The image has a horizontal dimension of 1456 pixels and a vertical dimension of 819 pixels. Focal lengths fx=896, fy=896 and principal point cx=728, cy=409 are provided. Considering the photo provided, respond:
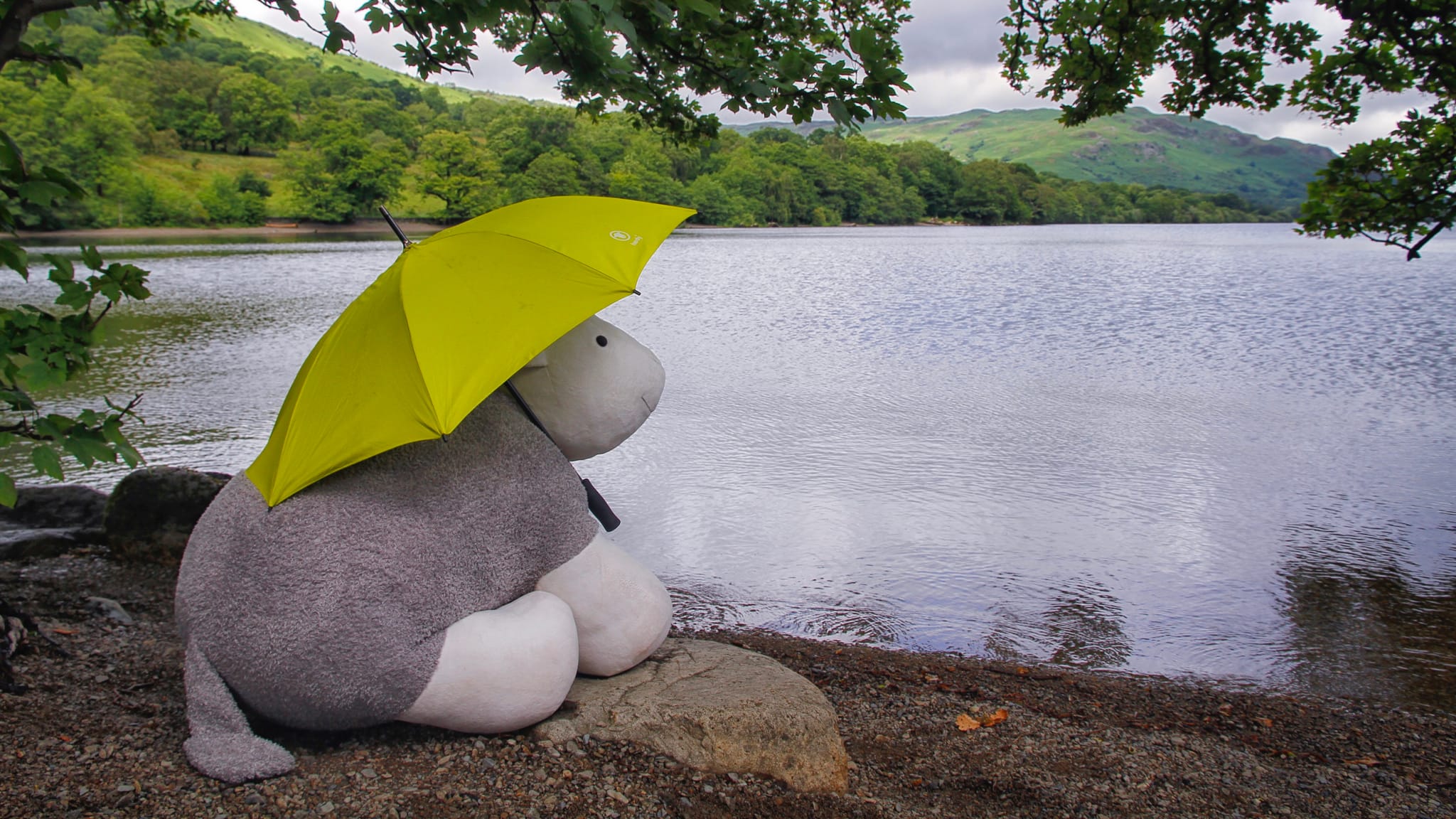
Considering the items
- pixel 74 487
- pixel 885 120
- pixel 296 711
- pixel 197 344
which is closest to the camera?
pixel 296 711

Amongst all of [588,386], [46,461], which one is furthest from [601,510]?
[46,461]

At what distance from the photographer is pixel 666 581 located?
5664 millimetres

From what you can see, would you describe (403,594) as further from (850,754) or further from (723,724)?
(850,754)

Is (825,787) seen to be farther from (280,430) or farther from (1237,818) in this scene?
(280,430)

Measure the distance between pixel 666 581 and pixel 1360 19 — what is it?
19.4 feet

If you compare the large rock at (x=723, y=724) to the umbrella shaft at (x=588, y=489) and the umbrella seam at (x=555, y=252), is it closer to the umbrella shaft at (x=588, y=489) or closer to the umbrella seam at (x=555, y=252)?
the umbrella shaft at (x=588, y=489)

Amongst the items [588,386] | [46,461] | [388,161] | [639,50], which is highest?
[388,161]

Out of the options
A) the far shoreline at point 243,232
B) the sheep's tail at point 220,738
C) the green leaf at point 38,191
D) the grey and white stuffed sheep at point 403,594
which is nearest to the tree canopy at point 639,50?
the green leaf at point 38,191

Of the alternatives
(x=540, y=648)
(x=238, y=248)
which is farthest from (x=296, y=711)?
(x=238, y=248)

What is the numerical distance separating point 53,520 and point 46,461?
3.41 metres

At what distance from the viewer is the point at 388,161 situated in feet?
240

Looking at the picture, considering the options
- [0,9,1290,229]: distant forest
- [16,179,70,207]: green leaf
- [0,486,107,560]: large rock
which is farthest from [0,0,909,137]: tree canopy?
[0,9,1290,229]: distant forest

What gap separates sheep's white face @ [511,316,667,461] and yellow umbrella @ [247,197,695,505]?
1.16 ft

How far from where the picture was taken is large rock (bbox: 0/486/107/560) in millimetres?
4898
